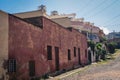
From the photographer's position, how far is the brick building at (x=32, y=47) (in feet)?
49.0

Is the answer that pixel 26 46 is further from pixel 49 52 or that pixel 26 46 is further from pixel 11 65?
pixel 49 52

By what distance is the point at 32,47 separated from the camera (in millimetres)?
18594

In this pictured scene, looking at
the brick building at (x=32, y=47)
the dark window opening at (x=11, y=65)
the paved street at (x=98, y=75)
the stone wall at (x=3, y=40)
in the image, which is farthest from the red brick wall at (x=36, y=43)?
the paved street at (x=98, y=75)

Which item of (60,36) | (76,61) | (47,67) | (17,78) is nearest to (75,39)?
(76,61)

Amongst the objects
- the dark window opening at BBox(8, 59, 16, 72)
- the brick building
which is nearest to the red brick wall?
the brick building

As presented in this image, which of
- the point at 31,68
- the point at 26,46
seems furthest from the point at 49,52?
the point at 26,46

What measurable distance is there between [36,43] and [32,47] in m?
0.92

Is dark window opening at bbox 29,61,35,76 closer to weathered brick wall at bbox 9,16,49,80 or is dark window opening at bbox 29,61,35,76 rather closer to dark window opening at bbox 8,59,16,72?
weathered brick wall at bbox 9,16,49,80

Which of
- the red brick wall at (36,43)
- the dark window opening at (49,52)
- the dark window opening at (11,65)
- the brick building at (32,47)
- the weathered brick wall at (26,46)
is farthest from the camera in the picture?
the dark window opening at (49,52)

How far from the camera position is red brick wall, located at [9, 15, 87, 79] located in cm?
1597

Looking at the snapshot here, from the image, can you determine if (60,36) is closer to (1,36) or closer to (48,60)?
(48,60)

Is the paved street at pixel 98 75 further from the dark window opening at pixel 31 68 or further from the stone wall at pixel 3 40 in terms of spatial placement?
the stone wall at pixel 3 40

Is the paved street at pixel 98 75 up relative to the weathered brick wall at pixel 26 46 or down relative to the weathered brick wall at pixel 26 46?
down

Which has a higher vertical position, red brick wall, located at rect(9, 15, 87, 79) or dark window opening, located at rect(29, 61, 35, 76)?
red brick wall, located at rect(9, 15, 87, 79)
